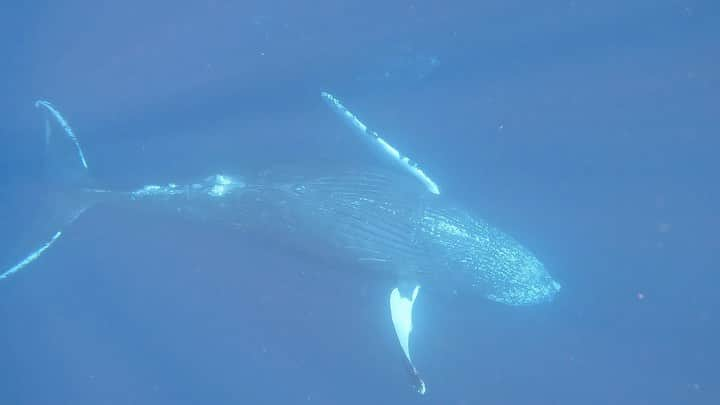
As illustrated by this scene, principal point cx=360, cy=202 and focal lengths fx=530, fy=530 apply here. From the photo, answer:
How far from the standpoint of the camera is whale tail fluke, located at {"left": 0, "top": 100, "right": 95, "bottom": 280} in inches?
319

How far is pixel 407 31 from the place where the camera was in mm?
7824

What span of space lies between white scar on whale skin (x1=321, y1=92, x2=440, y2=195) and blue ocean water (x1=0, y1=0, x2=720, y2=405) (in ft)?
1.88

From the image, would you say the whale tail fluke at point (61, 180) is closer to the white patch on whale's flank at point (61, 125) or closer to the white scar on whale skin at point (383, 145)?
the white patch on whale's flank at point (61, 125)

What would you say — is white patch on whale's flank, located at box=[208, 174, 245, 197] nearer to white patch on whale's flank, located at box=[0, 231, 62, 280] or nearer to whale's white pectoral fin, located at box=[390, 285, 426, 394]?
whale's white pectoral fin, located at box=[390, 285, 426, 394]

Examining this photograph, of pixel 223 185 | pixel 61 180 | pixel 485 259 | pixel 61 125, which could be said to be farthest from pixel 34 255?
pixel 485 259

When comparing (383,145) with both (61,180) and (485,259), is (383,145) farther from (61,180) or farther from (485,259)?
(61,180)

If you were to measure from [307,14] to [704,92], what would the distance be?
6085 mm

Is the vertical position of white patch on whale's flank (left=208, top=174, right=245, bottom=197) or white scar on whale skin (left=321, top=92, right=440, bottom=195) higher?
white scar on whale skin (left=321, top=92, right=440, bottom=195)

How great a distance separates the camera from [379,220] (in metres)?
7.30

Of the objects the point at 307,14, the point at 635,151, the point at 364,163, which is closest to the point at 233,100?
the point at 307,14

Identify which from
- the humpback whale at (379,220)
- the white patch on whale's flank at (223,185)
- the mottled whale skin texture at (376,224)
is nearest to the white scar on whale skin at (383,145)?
the humpback whale at (379,220)

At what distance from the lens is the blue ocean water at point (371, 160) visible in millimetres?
7910

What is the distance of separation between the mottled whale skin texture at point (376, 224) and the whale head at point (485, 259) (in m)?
0.01

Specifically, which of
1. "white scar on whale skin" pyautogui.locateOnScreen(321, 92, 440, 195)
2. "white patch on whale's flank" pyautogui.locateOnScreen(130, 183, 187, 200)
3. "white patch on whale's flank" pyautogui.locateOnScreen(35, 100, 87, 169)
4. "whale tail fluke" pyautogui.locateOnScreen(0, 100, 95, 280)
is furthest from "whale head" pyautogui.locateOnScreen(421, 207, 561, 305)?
"white patch on whale's flank" pyautogui.locateOnScreen(35, 100, 87, 169)
